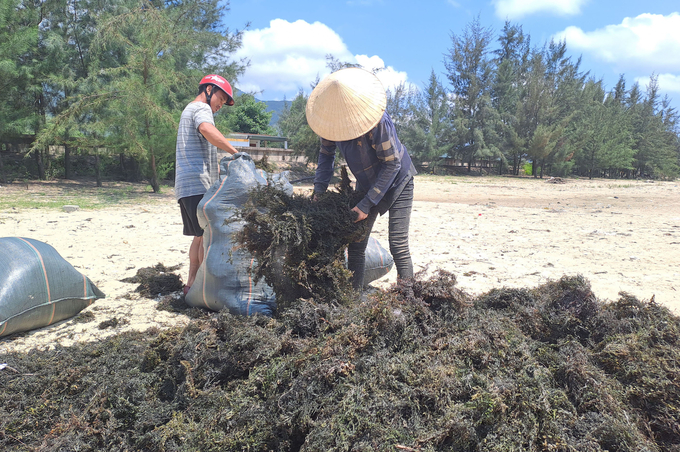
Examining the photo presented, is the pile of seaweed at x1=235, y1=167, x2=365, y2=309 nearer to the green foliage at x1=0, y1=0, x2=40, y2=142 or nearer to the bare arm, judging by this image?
the bare arm

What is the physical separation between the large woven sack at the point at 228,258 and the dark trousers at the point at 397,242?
604 millimetres

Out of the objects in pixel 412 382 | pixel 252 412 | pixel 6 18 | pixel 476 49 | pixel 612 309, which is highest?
pixel 476 49

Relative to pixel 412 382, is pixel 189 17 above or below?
above

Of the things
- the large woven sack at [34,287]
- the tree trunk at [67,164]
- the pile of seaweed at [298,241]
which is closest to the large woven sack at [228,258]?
the pile of seaweed at [298,241]

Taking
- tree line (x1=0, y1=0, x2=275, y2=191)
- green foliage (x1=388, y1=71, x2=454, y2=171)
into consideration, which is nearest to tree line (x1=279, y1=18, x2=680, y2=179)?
green foliage (x1=388, y1=71, x2=454, y2=171)

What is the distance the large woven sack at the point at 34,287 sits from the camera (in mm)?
2600

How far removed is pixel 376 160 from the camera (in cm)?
270

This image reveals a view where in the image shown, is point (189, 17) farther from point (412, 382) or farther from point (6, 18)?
point (412, 382)

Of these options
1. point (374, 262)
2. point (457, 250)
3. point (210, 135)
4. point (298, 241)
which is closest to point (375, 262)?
point (374, 262)

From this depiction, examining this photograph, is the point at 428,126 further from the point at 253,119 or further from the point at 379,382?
the point at 379,382

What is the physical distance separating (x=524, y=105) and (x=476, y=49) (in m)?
5.80

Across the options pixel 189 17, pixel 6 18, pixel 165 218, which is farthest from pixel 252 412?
pixel 189 17

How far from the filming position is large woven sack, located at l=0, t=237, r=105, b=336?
260cm

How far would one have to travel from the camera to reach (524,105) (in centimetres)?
3191
